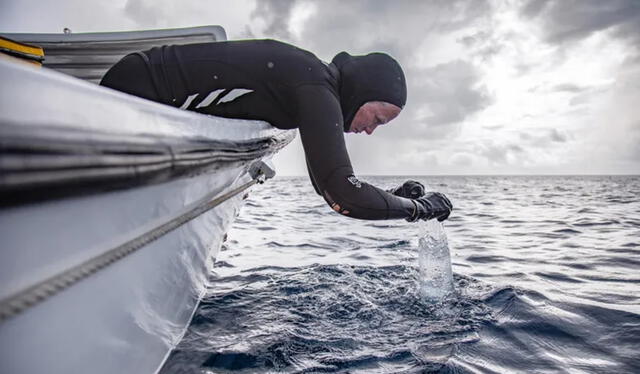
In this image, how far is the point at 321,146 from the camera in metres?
2.02

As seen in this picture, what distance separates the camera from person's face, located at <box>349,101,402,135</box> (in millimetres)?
2439

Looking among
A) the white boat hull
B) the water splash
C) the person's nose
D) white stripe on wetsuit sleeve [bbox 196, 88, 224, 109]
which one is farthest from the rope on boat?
the water splash

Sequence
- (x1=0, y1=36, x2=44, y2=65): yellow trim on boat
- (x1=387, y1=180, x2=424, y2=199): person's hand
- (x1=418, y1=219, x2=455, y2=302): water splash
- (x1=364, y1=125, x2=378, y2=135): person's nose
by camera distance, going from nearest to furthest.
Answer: (x1=0, y1=36, x2=44, y2=65): yellow trim on boat < (x1=364, y1=125, x2=378, y2=135): person's nose < (x1=387, y1=180, x2=424, y2=199): person's hand < (x1=418, y1=219, x2=455, y2=302): water splash

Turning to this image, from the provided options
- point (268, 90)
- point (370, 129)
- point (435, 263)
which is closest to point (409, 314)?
point (435, 263)

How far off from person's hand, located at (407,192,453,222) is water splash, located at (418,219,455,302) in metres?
0.64

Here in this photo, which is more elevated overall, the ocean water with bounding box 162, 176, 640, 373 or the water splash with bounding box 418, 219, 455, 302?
the water splash with bounding box 418, 219, 455, 302

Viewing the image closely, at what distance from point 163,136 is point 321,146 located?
1.05 m

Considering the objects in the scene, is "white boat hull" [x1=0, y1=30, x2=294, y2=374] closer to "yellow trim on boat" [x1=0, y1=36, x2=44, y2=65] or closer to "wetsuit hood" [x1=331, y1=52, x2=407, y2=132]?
"wetsuit hood" [x1=331, y1=52, x2=407, y2=132]

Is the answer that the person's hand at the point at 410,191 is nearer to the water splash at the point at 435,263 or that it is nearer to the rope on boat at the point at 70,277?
the water splash at the point at 435,263

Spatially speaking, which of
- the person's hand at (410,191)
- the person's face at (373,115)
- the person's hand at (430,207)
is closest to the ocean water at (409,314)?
the person's hand at (430,207)

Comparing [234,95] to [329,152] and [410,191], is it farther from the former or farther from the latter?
[410,191]

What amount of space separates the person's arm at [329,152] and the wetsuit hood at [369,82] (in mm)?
329

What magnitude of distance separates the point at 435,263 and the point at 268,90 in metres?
2.16

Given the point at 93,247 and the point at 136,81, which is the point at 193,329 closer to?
the point at 136,81
